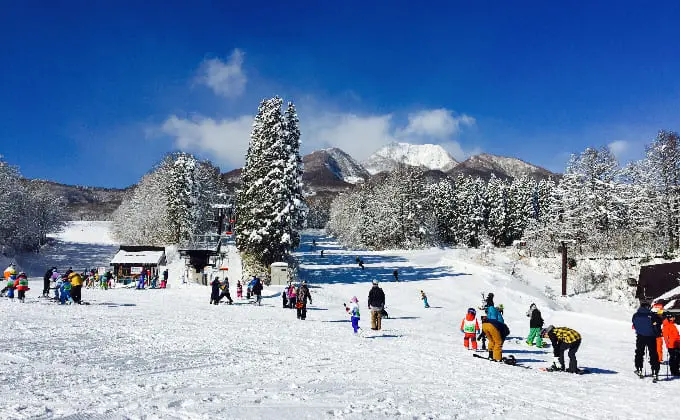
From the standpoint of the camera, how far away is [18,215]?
180 ft

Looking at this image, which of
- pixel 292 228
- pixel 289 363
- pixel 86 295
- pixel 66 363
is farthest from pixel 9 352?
pixel 292 228

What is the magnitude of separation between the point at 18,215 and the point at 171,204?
17.3 meters

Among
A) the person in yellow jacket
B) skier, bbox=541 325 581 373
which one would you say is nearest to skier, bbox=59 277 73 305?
the person in yellow jacket

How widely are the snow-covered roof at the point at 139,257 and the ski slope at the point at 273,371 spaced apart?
63.7 ft

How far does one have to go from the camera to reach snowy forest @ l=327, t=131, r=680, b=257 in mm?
41938

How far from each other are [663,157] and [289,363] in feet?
144

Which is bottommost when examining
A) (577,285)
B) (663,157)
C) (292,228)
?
(577,285)

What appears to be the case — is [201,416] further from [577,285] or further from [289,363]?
[577,285]

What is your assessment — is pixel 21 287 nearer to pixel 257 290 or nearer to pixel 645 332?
pixel 257 290

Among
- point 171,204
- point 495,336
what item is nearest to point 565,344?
point 495,336

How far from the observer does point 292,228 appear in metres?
37.8

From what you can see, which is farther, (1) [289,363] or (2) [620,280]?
(2) [620,280]

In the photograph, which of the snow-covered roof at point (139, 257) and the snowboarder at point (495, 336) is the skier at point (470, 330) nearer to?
the snowboarder at point (495, 336)

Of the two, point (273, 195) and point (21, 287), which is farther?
point (273, 195)
